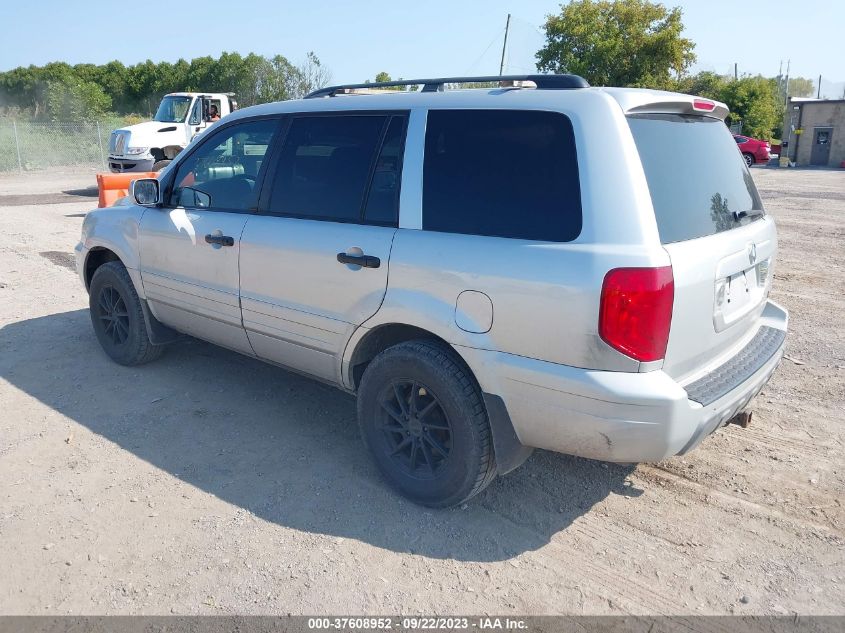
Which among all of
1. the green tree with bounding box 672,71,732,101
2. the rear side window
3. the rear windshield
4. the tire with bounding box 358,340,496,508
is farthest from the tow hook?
the green tree with bounding box 672,71,732,101

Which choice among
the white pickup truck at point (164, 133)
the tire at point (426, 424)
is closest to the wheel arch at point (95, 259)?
the tire at point (426, 424)

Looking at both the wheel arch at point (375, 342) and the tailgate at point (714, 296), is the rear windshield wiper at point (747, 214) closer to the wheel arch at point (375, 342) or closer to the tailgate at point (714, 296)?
the tailgate at point (714, 296)

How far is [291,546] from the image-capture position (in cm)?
324

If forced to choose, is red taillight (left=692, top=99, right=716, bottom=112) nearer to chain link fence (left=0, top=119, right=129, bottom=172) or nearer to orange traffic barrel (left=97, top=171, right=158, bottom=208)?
orange traffic barrel (left=97, top=171, right=158, bottom=208)

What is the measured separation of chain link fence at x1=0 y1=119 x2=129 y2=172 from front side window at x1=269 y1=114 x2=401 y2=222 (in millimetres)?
26230

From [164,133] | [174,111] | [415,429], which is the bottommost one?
[415,429]

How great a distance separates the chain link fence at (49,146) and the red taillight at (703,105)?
27.7 meters

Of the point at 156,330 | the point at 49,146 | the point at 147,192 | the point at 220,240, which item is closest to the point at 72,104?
the point at 49,146

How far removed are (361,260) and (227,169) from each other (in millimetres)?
1669

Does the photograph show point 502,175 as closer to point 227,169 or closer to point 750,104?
point 227,169

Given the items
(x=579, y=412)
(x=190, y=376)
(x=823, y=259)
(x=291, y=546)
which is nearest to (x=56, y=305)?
(x=190, y=376)

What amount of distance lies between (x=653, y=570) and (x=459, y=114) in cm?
229

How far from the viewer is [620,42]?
118 ft

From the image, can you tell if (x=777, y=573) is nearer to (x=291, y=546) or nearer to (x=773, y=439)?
(x=773, y=439)
